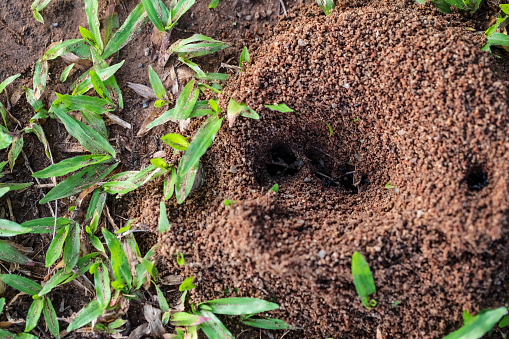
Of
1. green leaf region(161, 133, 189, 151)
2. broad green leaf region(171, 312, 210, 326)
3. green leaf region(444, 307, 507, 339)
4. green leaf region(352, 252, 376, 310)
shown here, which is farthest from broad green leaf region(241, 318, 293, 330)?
green leaf region(161, 133, 189, 151)

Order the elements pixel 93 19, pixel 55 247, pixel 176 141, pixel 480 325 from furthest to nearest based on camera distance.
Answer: pixel 93 19 < pixel 55 247 < pixel 176 141 < pixel 480 325

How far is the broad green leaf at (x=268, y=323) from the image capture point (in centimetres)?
155

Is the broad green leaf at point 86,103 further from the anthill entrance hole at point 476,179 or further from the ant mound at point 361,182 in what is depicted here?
the anthill entrance hole at point 476,179

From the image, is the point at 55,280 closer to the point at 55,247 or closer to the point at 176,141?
the point at 55,247

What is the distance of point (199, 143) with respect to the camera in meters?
1.55

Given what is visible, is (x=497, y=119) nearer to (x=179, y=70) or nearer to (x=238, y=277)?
(x=238, y=277)

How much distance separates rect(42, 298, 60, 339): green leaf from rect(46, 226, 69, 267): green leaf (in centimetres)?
18

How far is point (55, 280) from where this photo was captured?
1689 millimetres

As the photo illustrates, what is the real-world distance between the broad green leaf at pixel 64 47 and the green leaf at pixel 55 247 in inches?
31.2

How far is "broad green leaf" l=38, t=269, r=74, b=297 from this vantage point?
1679mm

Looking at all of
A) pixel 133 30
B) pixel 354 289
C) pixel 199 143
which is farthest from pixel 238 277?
pixel 133 30

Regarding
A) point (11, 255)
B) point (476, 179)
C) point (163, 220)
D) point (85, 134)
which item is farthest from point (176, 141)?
point (476, 179)

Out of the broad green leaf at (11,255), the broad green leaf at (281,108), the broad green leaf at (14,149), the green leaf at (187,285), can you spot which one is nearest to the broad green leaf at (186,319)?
the green leaf at (187,285)

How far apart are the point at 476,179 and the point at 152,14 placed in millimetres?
1426
